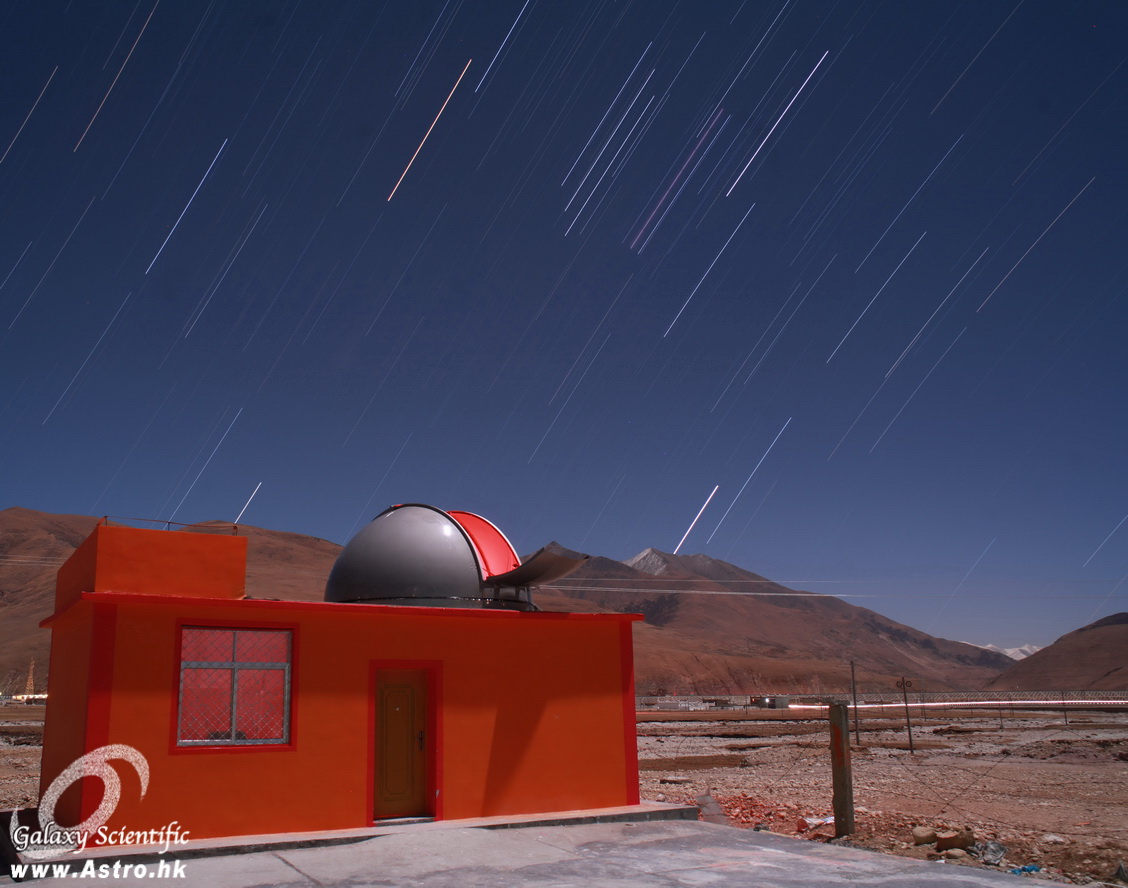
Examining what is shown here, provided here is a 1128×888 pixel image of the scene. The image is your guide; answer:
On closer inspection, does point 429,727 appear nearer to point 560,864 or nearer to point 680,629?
point 560,864

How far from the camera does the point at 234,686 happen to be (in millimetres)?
10484

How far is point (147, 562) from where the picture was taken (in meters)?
10.3

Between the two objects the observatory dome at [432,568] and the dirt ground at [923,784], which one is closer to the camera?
the dirt ground at [923,784]

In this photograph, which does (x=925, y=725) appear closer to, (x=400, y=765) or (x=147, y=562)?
(x=400, y=765)

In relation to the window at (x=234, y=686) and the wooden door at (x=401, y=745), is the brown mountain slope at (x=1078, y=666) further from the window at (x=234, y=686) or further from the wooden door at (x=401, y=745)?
the window at (x=234, y=686)

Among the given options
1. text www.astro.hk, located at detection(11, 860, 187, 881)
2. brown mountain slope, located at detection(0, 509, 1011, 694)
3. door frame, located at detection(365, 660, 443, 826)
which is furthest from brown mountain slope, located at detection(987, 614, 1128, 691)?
text www.astro.hk, located at detection(11, 860, 187, 881)

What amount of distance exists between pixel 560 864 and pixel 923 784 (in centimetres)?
1345

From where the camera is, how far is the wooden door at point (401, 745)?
11.4m

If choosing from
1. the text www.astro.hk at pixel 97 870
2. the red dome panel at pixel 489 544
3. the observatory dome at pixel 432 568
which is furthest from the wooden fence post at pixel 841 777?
the text www.astro.hk at pixel 97 870

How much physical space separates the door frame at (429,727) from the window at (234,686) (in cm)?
106

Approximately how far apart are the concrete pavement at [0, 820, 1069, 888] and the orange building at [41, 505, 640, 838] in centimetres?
82

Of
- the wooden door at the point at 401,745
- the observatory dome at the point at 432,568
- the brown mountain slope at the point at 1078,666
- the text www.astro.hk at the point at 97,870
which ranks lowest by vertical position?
the brown mountain slope at the point at 1078,666

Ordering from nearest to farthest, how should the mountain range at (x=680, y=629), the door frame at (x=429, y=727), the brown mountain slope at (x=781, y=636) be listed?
the door frame at (x=429, y=727)
the mountain range at (x=680, y=629)
the brown mountain slope at (x=781, y=636)

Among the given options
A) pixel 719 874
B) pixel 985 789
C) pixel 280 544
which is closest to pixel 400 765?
pixel 719 874
